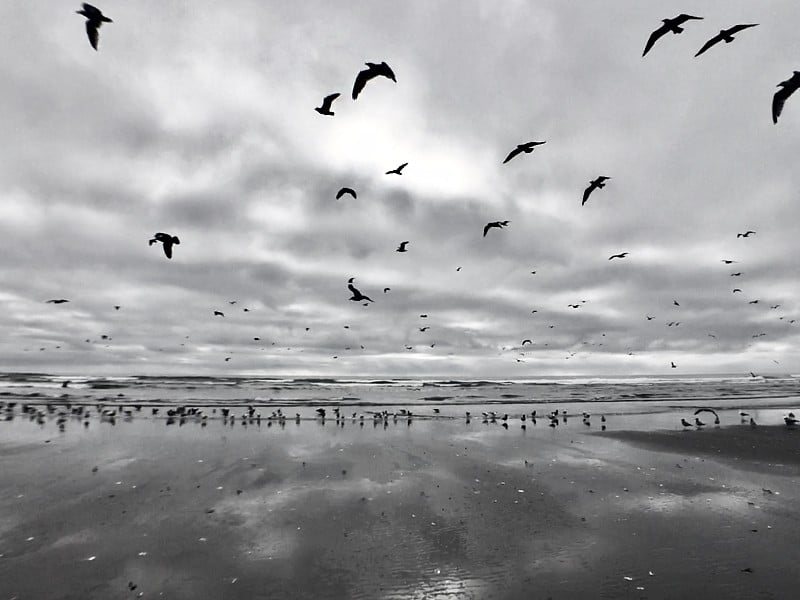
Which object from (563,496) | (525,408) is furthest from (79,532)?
(525,408)

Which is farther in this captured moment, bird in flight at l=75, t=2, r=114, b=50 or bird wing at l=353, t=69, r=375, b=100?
bird wing at l=353, t=69, r=375, b=100

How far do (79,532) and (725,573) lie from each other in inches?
583

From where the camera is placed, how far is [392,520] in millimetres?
12031

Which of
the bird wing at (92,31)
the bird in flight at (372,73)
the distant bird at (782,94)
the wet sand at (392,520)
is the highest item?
the bird wing at (92,31)

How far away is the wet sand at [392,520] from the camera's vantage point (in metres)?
8.70

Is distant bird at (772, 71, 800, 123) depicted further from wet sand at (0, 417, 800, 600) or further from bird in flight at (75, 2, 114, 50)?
bird in flight at (75, 2, 114, 50)

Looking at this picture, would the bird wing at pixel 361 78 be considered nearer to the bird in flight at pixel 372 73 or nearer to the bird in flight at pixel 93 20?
the bird in flight at pixel 372 73

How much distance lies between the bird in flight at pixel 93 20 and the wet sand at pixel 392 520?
11.1 m

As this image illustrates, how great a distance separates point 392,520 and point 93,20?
1380cm

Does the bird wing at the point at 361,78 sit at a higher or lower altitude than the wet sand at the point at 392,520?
higher

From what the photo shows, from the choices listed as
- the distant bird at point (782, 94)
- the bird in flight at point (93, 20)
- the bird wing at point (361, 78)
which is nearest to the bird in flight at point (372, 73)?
the bird wing at point (361, 78)

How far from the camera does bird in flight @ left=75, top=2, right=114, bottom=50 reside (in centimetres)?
891

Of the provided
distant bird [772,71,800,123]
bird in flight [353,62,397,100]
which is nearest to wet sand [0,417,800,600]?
distant bird [772,71,800,123]

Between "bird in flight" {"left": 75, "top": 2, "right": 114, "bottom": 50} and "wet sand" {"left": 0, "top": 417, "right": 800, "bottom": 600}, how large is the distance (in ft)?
36.5
